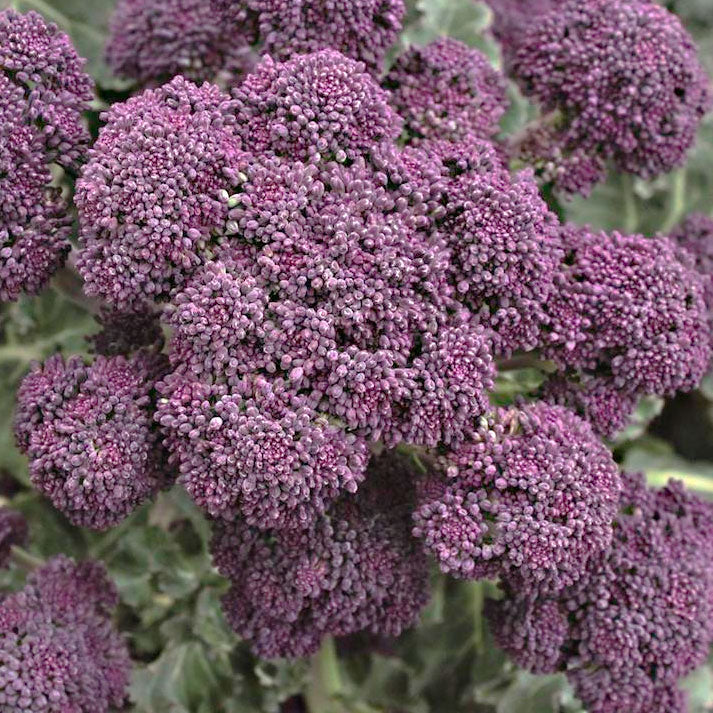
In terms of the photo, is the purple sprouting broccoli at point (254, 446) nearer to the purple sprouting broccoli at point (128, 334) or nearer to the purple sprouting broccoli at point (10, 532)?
the purple sprouting broccoli at point (128, 334)

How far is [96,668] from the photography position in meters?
1.18

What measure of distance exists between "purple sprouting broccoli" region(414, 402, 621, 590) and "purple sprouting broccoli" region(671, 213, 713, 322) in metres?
0.39

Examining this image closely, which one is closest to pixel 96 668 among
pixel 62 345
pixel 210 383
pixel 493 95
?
pixel 210 383

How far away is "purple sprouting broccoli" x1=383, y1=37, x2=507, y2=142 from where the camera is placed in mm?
1205

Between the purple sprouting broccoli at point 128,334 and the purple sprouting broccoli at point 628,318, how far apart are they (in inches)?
19.1

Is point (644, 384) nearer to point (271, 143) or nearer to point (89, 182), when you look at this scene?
point (271, 143)

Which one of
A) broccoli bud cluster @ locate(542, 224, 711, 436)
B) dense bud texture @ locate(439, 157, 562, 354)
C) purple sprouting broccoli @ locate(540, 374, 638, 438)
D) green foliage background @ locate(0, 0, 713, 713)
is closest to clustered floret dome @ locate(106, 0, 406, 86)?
green foliage background @ locate(0, 0, 713, 713)

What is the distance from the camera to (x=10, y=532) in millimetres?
1313

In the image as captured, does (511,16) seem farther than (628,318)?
Yes

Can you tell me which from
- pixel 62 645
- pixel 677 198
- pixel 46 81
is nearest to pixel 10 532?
pixel 62 645

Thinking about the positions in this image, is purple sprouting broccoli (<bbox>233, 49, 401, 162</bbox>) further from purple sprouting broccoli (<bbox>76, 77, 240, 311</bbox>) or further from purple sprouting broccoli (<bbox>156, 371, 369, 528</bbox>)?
purple sprouting broccoli (<bbox>156, 371, 369, 528</bbox>)

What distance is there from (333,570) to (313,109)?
55 cm

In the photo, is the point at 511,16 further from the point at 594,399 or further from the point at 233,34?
the point at 594,399

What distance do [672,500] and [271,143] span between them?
0.72 m
